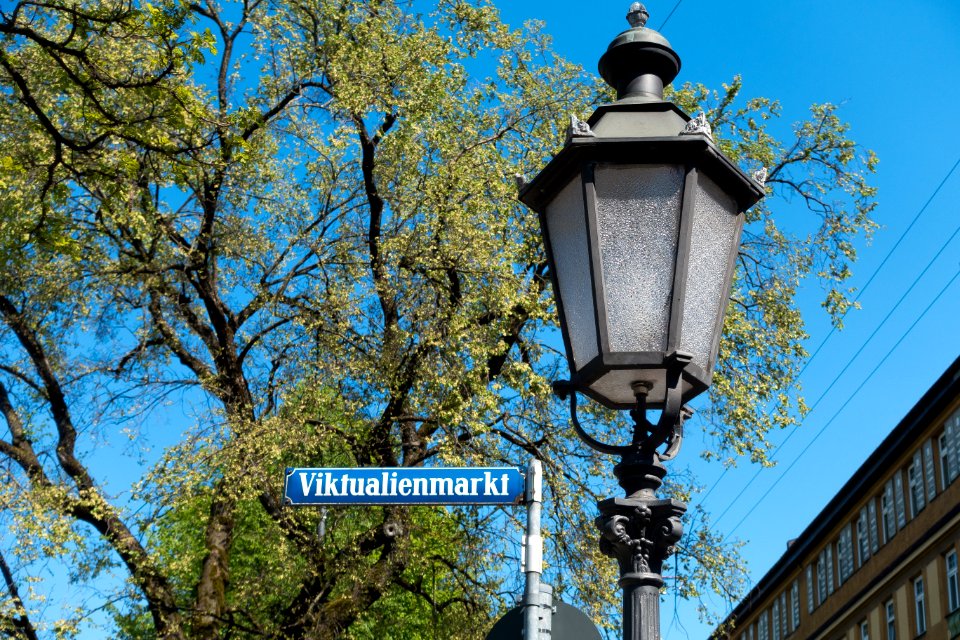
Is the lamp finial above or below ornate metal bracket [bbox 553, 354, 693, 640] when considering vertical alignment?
above

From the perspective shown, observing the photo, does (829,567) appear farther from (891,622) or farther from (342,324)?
(342,324)

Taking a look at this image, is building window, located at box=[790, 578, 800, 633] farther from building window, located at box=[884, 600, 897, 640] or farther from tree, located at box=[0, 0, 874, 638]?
tree, located at box=[0, 0, 874, 638]

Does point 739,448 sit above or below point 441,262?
below

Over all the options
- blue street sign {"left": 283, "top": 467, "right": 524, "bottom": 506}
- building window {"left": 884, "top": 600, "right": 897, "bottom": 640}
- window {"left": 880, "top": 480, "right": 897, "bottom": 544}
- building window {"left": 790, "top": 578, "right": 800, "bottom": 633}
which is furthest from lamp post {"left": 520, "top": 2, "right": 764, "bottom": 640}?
building window {"left": 790, "top": 578, "right": 800, "bottom": 633}

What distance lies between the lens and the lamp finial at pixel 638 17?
4562 mm

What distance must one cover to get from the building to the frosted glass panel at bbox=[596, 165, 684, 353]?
31.3m

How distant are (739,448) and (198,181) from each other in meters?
8.47

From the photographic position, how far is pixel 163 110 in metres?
10.3

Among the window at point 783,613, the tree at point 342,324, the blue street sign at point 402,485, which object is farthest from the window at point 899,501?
the blue street sign at point 402,485

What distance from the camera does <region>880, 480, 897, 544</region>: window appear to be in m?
47.2

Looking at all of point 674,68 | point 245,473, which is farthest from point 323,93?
point 674,68

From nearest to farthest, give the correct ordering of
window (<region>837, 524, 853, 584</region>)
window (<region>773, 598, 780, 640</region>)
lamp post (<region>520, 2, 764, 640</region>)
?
lamp post (<region>520, 2, 764, 640</region>)
window (<region>837, 524, 853, 584</region>)
window (<region>773, 598, 780, 640</region>)

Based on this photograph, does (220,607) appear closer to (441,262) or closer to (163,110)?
(441,262)

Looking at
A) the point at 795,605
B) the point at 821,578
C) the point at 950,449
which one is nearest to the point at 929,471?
the point at 950,449
